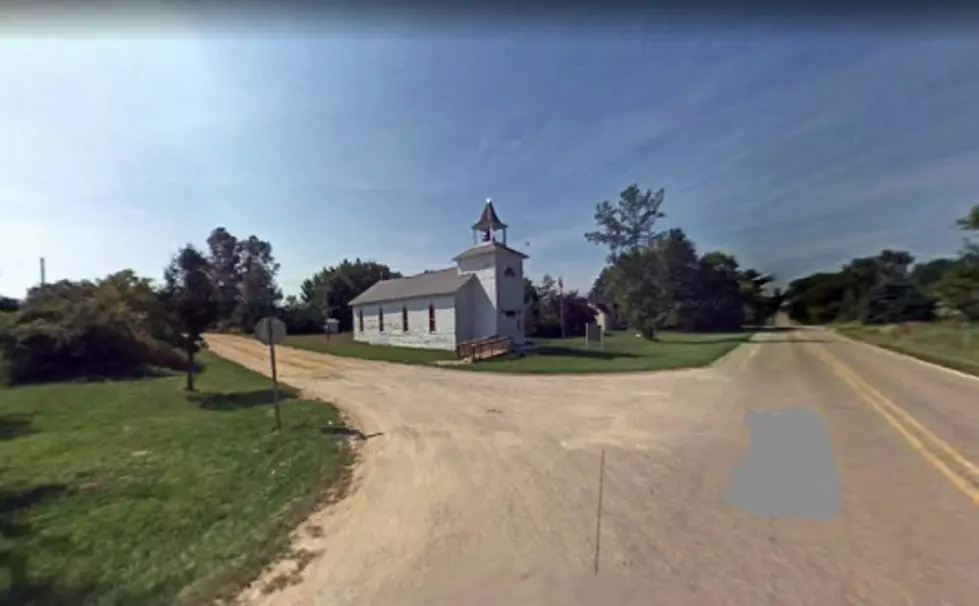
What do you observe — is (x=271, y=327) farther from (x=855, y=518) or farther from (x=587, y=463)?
(x=855, y=518)

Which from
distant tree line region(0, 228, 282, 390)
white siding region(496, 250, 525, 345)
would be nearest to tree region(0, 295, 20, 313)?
distant tree line region(0, 228, 282, 390)

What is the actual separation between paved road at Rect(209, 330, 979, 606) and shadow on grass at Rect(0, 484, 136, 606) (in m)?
1.41

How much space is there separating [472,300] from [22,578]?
2575 cm

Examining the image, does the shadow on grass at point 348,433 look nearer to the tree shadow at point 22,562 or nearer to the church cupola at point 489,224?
the tree shadow at point 22,562

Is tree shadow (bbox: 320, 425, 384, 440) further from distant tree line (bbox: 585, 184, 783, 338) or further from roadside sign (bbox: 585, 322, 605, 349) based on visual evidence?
distant tree line (bbox: 585, 184, 783, 338)

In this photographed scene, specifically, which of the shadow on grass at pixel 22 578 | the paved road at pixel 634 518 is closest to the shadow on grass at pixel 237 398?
the paved road at pixel 634 518

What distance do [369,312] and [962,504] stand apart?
34337 millimetres

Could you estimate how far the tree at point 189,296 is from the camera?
557 inches

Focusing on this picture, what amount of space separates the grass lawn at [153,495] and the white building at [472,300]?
1677 cm

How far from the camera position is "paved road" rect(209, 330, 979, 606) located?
10.8ft

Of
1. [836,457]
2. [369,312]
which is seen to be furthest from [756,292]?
[836,457]

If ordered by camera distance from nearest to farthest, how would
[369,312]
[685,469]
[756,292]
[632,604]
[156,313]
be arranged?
[632,604] → [685,469] → [156,313] → [369,312] → [756,292]

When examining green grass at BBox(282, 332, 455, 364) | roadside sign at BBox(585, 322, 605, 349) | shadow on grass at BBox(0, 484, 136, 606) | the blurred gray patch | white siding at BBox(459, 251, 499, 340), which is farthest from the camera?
roadside sign at BBox(585, 322, 605, 349)

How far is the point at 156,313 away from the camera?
46.3 feet
